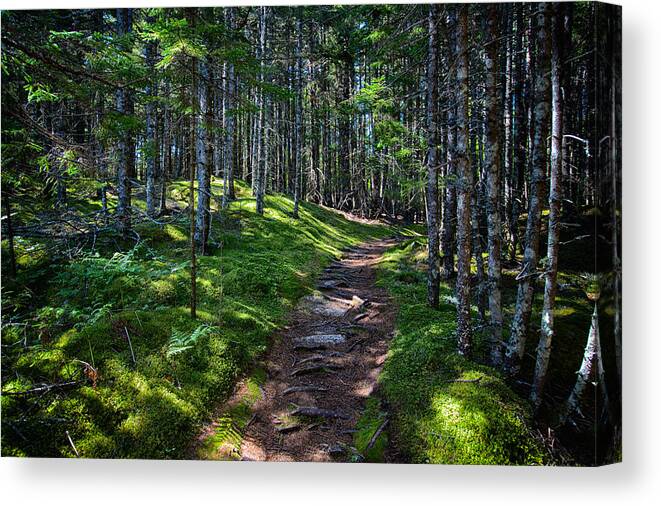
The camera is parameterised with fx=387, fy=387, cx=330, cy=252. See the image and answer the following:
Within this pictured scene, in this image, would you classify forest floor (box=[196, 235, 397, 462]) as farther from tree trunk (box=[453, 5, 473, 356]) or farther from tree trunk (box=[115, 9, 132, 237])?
tree trunk (box=[115, 9, 132, 237])

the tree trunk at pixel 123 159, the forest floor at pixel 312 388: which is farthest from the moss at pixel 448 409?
the tree trunk at pixel 123 159

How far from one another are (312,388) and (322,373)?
260 millimetres

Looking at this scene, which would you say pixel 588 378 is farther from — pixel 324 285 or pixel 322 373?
pixel 324 285

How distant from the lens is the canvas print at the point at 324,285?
13.3 feet

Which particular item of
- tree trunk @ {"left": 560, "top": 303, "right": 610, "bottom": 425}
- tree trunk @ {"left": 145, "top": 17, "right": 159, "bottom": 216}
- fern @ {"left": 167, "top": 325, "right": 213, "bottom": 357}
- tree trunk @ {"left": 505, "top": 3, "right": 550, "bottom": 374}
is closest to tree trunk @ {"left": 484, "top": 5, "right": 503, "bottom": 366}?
tree trunk @ {"left": 505, "top": 3, "right": 550, "bottom": 374}

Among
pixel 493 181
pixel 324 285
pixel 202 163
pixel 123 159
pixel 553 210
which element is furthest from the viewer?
pixel 202 163

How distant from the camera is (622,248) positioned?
14.4 feet

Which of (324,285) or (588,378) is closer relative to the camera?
(588,378)

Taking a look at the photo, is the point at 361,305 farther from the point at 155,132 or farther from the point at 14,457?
the point at 155,132

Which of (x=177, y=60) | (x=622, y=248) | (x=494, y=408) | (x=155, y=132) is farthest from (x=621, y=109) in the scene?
(x=155, y=132)

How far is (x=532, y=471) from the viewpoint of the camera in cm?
398

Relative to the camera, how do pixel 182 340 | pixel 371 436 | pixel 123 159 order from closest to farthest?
pixel 371 436
pixel 182 340
pixel 123 159

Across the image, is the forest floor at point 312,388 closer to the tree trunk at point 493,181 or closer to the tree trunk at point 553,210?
A: the tree trunk at point 493,181

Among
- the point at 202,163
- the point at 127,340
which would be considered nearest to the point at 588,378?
the point at 127,340
